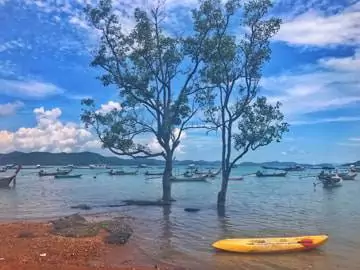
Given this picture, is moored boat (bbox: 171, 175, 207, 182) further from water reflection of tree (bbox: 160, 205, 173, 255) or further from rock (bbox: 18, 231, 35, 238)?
rock (bbox: 18, 231, 35, 238)

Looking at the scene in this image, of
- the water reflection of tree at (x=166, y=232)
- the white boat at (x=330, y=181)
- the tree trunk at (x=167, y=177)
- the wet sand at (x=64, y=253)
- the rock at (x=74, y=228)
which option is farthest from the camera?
the white boat at (x=330, y=181)

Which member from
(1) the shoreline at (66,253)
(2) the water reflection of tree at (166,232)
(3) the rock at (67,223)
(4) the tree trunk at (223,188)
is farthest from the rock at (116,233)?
(4) the tree trunk at (223,188)

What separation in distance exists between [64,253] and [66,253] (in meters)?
0.06

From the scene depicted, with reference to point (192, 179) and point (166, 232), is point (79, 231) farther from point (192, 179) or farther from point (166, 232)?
point (192, 179)

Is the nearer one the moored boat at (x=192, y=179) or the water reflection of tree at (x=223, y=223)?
the water reflection of tree at (x=223, y=223)

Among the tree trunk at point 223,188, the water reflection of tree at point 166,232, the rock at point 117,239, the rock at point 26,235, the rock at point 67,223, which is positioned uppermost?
the tree trunk at point 223,188

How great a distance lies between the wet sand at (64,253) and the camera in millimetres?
13354

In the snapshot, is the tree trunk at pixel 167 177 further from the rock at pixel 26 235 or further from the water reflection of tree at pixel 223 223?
the rock at pixel 26 235

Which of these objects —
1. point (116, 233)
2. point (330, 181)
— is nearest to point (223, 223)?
point (116, 233)

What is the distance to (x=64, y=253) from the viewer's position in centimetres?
1476

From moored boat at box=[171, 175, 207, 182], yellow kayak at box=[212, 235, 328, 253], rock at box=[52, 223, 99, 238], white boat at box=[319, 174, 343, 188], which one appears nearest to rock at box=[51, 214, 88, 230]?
rock at box=[52, 223, 99, 238]

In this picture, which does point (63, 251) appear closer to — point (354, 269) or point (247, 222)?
point (354, 269)

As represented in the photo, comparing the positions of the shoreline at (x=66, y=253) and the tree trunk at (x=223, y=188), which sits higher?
the tree trunk at (x=223, y=188)

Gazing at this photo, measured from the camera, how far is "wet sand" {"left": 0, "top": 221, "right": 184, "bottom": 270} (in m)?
13.4
